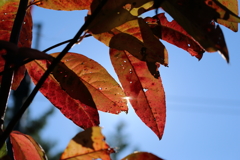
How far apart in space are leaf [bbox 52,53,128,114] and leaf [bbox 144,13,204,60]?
0.11 meters

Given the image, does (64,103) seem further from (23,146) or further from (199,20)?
(199,20)

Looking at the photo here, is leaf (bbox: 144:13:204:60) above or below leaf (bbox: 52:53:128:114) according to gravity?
above

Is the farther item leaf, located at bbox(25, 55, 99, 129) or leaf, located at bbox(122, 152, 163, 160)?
leaf, located at bbox(25, 55, 99, 129)

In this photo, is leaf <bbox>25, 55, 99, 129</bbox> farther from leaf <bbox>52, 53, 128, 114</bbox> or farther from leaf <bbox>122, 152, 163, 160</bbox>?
leaf <bbox>122, 152, 163, 160</bbox>

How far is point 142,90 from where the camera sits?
518mm

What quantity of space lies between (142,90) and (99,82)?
0.08 meters

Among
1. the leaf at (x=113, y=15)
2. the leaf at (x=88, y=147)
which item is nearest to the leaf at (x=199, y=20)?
the leaf at (x=113, y=15)

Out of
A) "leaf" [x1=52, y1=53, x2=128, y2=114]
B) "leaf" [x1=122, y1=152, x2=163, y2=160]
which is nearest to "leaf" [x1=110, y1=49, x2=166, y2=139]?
"leaf" [x1=52, y1=53, x2=128, y2=114]

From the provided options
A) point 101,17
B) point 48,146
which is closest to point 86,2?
point 101,17

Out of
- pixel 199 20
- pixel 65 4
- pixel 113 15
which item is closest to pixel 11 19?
pixel 65 4

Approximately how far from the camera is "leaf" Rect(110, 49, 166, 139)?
503 millimetres

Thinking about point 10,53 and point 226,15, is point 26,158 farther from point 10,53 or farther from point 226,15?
point 226,15

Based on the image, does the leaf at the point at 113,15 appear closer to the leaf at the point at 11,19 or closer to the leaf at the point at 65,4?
the leaf at the point at 65,4

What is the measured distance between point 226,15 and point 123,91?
0.77 ft
